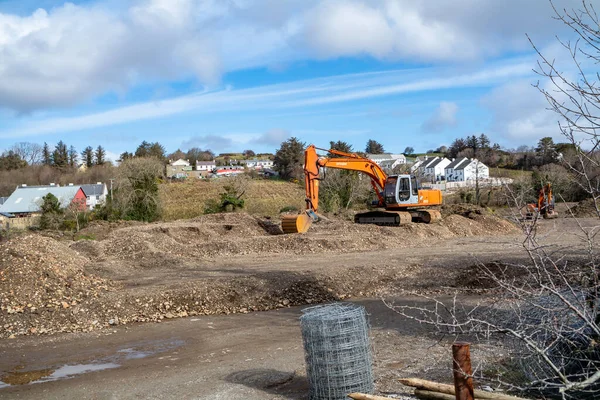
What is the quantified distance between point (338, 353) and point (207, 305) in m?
7.38

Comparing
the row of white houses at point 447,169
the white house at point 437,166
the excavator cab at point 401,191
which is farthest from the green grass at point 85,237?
the white house at point 437,166

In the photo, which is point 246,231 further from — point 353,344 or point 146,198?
point 353,344

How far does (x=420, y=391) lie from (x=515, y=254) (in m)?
12.8

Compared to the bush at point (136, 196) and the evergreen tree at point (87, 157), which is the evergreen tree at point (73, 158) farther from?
the bush at point (136, 196)

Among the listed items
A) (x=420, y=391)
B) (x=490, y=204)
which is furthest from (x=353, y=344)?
(x=490, y=204)

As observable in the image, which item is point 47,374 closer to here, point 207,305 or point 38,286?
point 207,305

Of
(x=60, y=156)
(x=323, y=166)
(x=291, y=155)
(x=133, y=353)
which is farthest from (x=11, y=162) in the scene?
(x=133, y=353)

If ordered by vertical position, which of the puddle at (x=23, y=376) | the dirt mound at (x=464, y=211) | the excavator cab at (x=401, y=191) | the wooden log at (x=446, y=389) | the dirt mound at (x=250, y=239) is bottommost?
the puddle at (x=23, y=376)

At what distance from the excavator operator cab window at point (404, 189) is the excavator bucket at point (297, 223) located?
195 inches

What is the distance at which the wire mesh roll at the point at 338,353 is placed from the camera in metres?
6.30

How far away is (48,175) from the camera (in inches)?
3196

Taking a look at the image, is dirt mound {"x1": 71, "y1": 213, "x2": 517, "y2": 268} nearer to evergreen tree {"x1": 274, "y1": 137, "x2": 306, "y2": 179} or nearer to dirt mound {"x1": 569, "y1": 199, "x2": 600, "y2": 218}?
dirt mound {"x1": 569, "y1": 199, "x2": 600, "y2": 218}

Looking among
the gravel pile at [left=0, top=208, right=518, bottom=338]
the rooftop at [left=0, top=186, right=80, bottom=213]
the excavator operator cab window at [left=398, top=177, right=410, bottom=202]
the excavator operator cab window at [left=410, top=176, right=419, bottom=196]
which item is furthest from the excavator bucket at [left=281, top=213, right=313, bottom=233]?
the rooftop at [left=0, top=186, right=80, bottom=213]

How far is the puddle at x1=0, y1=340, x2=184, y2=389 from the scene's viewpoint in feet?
29.9
